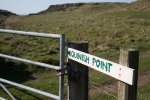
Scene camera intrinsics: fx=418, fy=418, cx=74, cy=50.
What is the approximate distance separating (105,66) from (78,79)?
99 cm

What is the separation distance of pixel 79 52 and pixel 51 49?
20805mm

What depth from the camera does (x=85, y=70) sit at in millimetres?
6109

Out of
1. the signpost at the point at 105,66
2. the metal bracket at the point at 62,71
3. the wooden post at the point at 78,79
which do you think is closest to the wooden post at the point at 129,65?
the signpost at the point at 105,66

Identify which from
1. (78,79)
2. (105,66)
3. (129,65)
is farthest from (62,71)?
(129,65)

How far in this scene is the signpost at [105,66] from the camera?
4.76m

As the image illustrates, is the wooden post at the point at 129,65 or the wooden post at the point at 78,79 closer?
the wooden post at the point at 129,65

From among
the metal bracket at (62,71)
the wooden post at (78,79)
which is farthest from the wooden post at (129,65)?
the metal bracket at (62,71)

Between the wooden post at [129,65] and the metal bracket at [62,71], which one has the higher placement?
the wooden post at [129,65]

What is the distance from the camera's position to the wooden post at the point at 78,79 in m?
6.04

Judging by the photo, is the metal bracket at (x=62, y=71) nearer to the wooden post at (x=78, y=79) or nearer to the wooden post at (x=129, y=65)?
the wooden post at (x=78, y=79)

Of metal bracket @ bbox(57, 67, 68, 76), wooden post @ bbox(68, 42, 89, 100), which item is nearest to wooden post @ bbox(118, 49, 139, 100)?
wooden post @ bbox(68, 42, 89, 100)

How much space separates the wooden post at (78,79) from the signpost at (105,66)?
11 centimetres

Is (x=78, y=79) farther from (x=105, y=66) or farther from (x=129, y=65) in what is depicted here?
(x=129, y=65)

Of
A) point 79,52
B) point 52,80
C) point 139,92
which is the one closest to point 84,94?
point 79,52
